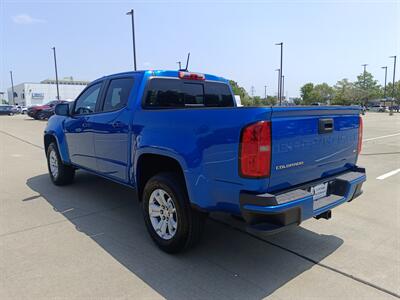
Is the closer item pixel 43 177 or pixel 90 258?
pixel 90 258

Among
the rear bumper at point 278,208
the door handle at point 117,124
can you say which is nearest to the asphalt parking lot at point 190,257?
the rear bumper at point 278,208

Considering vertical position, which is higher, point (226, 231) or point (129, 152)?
point (129, 152)

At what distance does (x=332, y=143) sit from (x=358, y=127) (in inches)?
25.6

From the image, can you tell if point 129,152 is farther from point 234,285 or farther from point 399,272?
point 399,272

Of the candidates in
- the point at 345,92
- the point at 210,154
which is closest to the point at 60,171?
the point at 210,154

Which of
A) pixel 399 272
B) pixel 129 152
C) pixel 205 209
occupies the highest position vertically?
pixel 129 152

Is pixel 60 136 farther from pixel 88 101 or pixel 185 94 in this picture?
pixel 185 94

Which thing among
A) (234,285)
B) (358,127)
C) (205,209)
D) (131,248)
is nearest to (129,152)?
(131,248)

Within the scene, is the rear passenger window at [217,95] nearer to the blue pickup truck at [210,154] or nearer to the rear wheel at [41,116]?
the blue pickup truck at [210,154]

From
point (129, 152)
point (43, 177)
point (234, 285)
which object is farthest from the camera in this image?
point (43, 177)

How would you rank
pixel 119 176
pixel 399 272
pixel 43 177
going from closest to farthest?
pixel 399 272, pixel 119 176, pixel 43 177

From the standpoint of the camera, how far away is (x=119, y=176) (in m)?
4.30

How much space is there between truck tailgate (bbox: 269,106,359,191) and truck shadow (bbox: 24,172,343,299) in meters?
0.88

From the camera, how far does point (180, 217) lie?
10.6 feet
